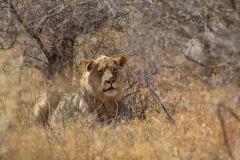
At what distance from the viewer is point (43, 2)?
6.41 metres

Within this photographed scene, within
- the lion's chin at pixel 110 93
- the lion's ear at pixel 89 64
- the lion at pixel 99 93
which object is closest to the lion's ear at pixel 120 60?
the lion at pixel 99 93

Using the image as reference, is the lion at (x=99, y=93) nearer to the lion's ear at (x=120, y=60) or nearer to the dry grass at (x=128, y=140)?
the lion's ear at (x=120, y=60)

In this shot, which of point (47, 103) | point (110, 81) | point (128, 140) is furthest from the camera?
point (47, 103)

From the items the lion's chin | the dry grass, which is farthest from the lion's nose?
the dry grass

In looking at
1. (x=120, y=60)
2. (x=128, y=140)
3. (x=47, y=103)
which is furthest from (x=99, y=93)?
(x=128, y=140)

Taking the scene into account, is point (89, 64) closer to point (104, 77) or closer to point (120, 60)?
point (104, 77)

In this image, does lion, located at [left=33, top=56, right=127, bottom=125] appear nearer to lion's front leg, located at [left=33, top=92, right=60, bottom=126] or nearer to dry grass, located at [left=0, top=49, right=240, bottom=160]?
lion's front leg, located at [left=33, top=92, right=60, bottom=126]

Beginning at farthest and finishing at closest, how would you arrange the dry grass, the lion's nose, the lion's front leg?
the lion's front leg < the lion's nose < the dry grass

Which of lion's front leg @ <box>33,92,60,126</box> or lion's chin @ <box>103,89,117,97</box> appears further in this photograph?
lion's front leg @ <box>33,92,60,126</box>

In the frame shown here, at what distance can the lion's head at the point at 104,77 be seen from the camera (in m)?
6.56

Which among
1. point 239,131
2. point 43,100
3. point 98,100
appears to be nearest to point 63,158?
point 239,131

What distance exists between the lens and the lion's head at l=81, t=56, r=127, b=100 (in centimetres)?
656

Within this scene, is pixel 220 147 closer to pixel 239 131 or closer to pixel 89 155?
pixel 239 131

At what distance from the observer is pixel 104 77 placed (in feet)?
21.5
